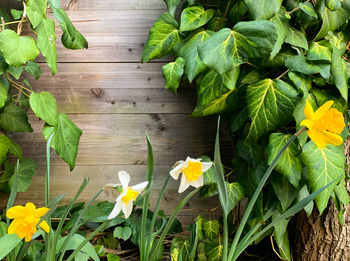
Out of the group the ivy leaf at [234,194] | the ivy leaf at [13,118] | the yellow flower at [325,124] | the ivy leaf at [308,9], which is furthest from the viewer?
the ivy leaf at [13,118]

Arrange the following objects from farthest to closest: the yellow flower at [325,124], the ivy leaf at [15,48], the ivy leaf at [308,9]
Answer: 1. the ivy leaf at [308,9]
2. the ivy leaf at [15,48]
3. the yellow flower at [325,124]

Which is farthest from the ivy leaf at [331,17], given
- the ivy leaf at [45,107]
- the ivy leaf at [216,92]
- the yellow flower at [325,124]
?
the ivy leaf at [45,107]

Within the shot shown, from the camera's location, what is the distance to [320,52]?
1.24m

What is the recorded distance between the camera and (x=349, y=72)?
127 centimetres

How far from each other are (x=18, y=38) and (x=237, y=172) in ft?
2.74

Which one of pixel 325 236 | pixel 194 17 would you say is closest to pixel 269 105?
pixel 194 17

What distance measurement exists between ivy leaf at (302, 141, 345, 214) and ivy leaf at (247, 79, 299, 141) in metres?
0.12

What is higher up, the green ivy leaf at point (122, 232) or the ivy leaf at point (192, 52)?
the ivy leaf at point (192, 52)

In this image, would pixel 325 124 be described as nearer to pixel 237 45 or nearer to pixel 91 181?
pixel 237 45

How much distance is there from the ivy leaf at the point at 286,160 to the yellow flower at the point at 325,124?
1.33 ft

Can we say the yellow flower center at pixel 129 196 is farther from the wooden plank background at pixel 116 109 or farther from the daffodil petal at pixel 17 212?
the wooden plank background at pixel 116 109

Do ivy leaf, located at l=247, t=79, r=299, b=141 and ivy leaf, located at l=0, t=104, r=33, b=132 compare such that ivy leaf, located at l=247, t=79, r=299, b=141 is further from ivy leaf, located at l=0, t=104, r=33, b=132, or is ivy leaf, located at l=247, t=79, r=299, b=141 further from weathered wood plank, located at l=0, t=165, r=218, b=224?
ivy leaf, located at l=0, t=104, r=33, b=132

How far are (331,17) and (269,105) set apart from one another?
0.35m

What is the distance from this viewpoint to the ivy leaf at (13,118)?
4.68 ft
